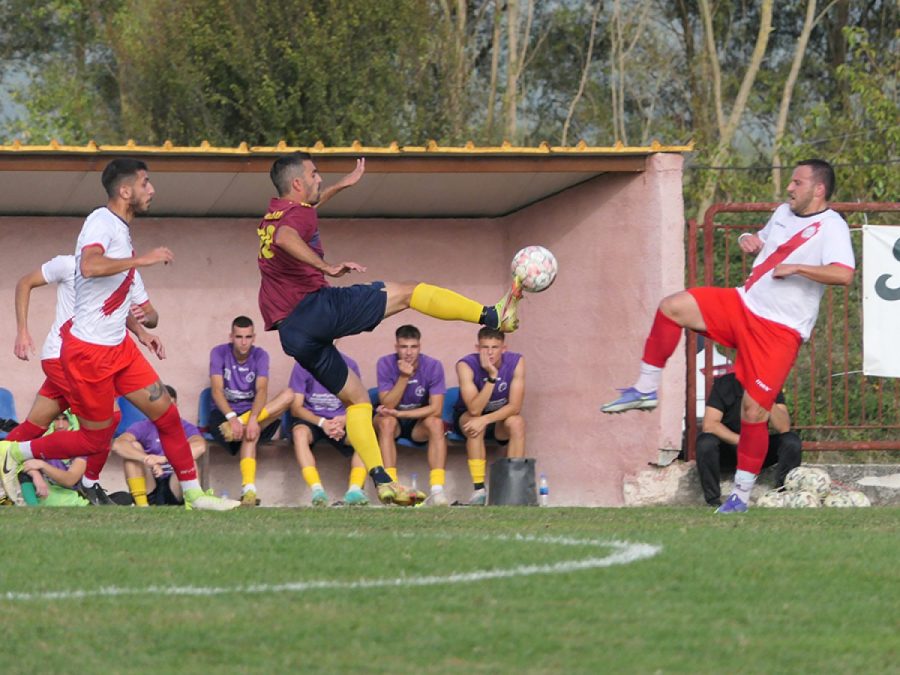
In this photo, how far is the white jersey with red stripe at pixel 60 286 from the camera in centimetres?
1030

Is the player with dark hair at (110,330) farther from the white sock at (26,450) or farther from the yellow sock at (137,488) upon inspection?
the yellow sock at (137,488)

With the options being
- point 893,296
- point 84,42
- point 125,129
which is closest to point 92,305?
point 893,296

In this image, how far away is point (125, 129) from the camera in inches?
1104

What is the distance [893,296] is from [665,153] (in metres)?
2.15

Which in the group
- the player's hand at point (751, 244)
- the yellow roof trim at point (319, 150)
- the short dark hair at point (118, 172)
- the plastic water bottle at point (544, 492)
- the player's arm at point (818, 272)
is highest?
the yellow roof trim at point (319, 150)

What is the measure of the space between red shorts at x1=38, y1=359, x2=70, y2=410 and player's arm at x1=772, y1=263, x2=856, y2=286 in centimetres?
427

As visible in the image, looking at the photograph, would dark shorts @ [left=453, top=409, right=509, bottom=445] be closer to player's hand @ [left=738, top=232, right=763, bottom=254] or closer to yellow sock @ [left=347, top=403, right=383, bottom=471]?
yellow sock @ [left=347, top=403, right=383, bottom=471]

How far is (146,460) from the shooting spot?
13094 millimetres

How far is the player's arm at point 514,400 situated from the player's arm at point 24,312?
175 inches

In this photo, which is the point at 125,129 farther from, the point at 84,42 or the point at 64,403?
the point at 64,403

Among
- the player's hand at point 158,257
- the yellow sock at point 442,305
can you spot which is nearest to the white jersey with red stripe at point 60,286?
the player's hand at point 158,257

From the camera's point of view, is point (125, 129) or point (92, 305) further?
point (125, 129)


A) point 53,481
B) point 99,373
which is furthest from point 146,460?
point 99,373

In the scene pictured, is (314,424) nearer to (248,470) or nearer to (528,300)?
(248,470)
